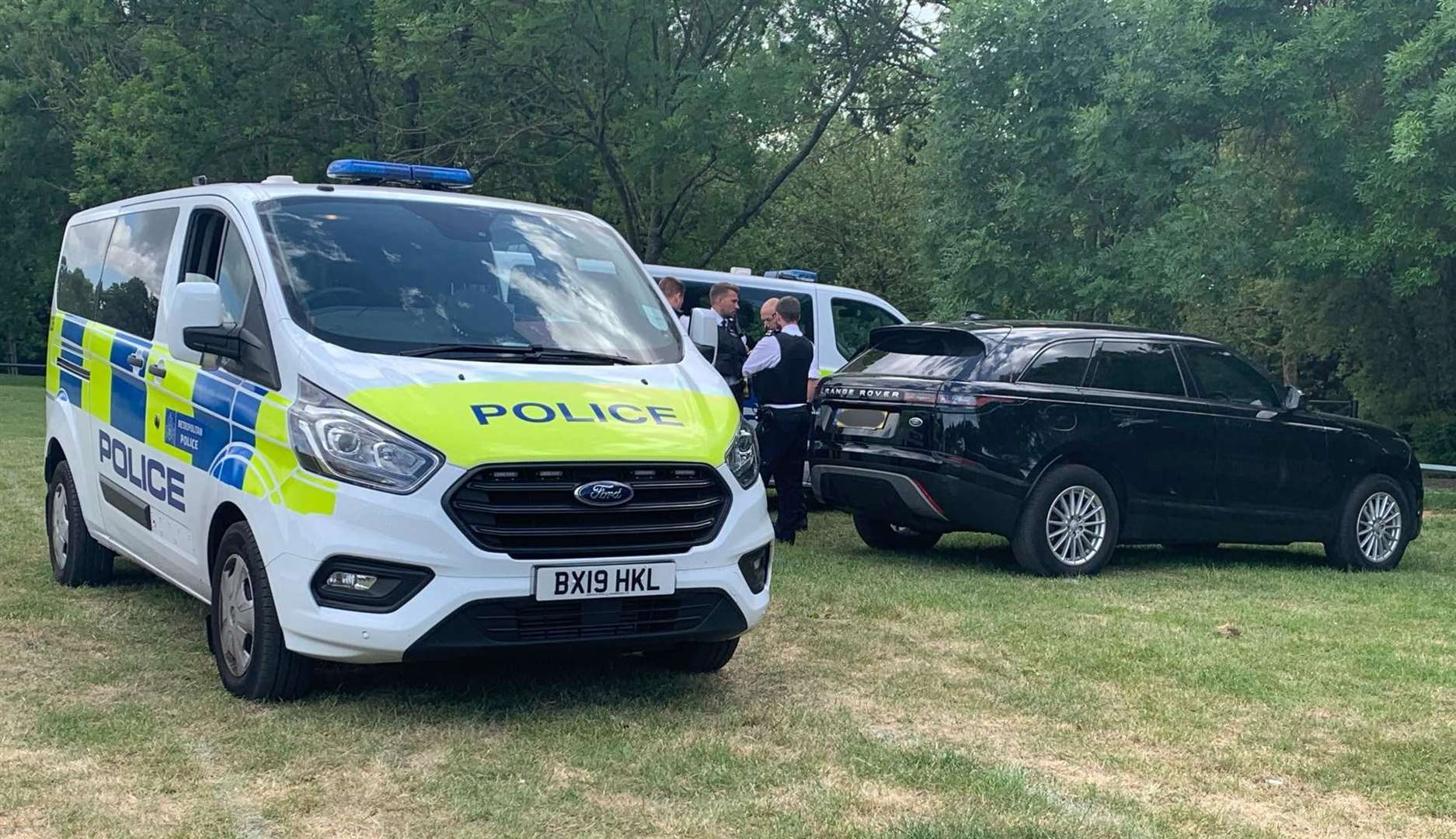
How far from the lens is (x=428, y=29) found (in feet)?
59.9

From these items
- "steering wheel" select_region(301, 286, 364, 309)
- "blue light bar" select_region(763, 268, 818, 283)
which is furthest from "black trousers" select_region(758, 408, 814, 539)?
"steering wheel" select_region(301, 286, 364, 309)

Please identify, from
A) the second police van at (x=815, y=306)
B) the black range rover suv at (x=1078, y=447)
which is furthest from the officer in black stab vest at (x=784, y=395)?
the second police van at (x=815, y=306)

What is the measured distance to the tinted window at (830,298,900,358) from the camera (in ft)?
41.0

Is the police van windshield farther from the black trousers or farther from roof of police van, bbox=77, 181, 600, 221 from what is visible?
the black trousers

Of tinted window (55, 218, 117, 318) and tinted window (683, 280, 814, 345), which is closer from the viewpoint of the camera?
tinted window (55, 218, 117, 318)

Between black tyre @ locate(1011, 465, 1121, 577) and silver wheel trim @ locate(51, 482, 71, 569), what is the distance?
5.49 meters

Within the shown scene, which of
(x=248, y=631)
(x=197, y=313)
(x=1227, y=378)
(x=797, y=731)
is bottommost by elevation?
(x=797, y=731)

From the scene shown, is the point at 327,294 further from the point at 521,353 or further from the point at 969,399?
the point at 969,399

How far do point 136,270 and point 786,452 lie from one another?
467cm

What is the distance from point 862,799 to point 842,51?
1888 centimetres

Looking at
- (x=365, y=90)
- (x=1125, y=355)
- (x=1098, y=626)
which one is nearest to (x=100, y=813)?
(x=1098, y=626)

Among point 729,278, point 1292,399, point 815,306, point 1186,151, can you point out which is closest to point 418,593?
point 1292,399

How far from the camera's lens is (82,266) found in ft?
25.5

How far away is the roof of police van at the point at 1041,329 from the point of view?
918 cm
